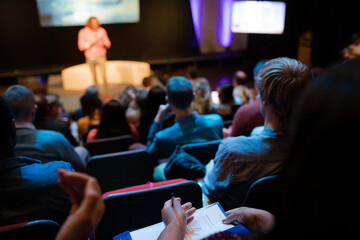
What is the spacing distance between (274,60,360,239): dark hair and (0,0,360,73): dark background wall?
7240mm

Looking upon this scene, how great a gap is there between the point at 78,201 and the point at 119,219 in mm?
692

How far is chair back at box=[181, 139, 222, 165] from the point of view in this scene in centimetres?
174

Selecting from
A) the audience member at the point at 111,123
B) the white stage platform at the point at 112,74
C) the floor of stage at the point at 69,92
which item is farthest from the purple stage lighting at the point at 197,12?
the audience member at the point at 111,123

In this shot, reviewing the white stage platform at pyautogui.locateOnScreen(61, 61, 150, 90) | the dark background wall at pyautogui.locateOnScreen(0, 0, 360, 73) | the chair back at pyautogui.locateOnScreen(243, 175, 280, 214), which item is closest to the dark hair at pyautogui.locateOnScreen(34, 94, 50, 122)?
the chair back at pyautogui.locateOnScreen(243, 175, 280, 214)

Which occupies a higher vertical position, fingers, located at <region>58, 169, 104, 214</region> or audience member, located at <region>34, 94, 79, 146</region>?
fingers, located at <region>58, 169, 104, 214</region>

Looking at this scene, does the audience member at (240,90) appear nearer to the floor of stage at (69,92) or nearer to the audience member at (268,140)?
the audience member at (268,140)

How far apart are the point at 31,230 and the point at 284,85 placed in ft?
3.83

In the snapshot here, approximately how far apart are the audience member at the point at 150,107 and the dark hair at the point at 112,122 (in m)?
0.23

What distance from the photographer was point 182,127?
6.31 ft

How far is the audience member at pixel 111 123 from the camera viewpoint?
238cm

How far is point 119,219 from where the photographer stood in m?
1.20

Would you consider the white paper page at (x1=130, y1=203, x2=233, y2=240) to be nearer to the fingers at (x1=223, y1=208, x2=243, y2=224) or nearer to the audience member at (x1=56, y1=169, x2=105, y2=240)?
the fingers at (x1=223, y1=208, x2=243, y2=224)

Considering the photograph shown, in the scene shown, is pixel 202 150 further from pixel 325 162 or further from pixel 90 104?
pixel 90 104

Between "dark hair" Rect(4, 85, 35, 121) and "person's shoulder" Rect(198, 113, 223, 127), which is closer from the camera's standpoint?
"dark hair" Rect(4, 85, 35, 121)
